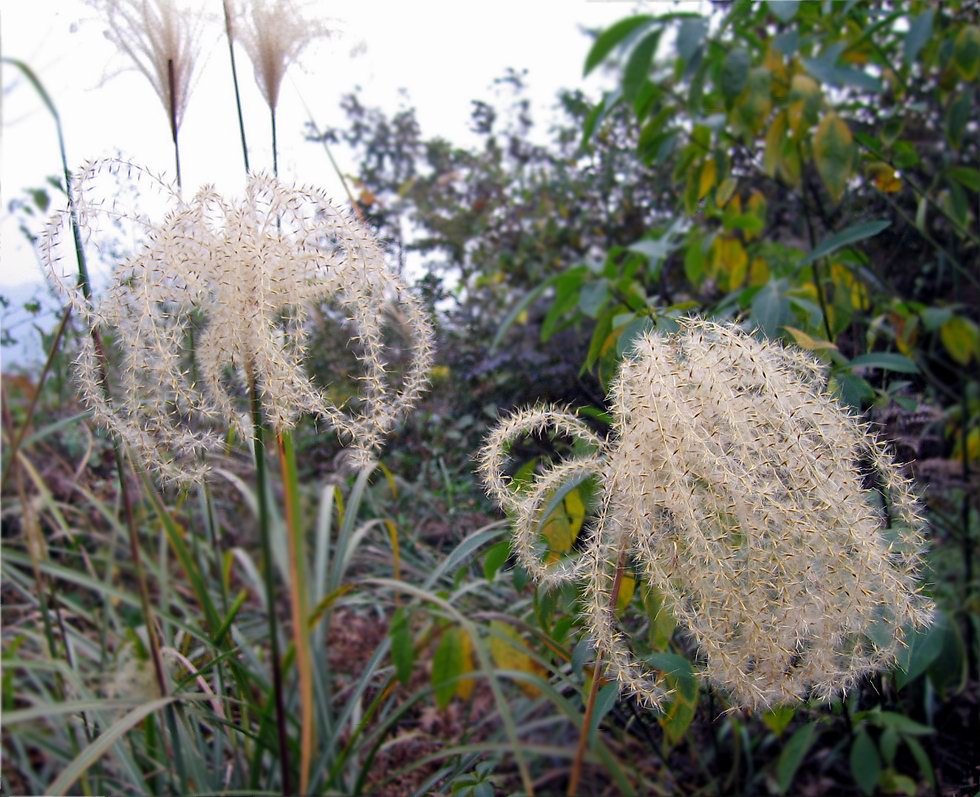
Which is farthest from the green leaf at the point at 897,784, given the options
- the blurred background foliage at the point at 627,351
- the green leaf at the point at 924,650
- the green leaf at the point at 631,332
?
the green leaf at the point at 631,332

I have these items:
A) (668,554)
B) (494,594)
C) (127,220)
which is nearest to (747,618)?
(668,554)

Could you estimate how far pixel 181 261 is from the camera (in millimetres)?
619

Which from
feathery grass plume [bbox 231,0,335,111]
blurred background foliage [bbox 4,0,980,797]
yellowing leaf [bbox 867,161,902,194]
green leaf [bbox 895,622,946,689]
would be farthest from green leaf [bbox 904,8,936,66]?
feathery grass plume [bbox 231,0,335,111]

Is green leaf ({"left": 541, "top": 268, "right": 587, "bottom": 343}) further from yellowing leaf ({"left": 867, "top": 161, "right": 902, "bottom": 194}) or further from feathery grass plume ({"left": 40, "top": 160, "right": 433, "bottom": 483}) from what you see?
yellowing leaf ({"left": 867, "top": 161, "right": 902, "bottom": 194})

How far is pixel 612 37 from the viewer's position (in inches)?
37.4

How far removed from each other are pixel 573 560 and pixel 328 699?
77cm

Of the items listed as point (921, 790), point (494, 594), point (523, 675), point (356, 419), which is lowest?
point (921, 790)

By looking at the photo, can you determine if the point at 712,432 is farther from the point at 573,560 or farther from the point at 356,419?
the point at 356,419

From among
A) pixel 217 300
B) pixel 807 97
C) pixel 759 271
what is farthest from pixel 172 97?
pixel 759 271

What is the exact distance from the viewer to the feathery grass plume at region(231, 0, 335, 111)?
2.45 feet

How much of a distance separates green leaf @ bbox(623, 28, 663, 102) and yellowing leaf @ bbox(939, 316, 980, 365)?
1000mm

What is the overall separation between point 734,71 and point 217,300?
2.80ft

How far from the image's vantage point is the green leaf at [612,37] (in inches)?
37.2

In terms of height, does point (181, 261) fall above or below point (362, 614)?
above
